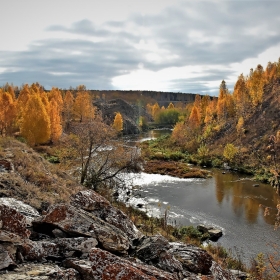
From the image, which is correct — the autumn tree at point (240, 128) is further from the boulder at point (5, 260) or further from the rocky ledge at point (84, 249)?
the boulder at point (5, 260)

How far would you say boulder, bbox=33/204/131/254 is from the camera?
25.4 ft

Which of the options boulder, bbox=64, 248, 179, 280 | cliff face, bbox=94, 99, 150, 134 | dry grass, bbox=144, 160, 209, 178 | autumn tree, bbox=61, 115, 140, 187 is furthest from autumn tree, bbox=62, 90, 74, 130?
boulder, bbox=64, 248, 179, 280

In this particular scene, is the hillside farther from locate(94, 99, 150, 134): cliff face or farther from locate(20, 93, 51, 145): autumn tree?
locate(94, 99, 150, 134): cliff face

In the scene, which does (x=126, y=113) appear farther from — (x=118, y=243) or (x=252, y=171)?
(x=118, y=243)

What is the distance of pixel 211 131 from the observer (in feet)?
236

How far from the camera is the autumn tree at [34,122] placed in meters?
44.8

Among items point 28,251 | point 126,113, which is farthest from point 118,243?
point 126,113

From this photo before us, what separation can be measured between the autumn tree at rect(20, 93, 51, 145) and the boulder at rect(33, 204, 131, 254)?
3890cm

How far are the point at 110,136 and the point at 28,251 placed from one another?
18983 millimetres

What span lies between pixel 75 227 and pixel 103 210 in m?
2.43

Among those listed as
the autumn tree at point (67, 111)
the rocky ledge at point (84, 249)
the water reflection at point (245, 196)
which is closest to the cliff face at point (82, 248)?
the rocky ledge at point (84, 249)

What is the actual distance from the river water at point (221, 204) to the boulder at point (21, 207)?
14263 millimetres

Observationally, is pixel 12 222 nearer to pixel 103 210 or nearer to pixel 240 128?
pixel 103 210

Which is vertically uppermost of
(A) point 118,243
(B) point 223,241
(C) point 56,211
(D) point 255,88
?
(D) point 255,88
